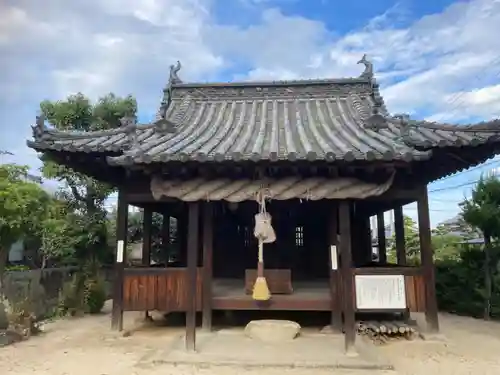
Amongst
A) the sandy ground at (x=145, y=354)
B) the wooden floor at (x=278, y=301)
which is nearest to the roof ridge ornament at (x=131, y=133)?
the wooden floor at (x=278, y=301)

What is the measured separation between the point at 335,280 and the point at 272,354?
77.7 inches

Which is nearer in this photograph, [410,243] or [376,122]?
[376,122]

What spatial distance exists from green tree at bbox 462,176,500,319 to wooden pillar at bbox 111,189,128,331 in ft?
28.2

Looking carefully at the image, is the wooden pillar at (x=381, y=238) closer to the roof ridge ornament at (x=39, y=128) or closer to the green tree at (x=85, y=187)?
the green tree at (x=85, y=187)

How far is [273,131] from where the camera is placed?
8867mm

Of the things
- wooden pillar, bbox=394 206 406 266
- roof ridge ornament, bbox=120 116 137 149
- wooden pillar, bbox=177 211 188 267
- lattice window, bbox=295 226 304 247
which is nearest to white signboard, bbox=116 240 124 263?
roof ridge ornament, bbox=120 116 137 149

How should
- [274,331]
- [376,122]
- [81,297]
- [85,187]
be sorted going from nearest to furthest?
[274,331], [376,122], [81,297], [85,187]

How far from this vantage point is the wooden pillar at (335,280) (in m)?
7.45

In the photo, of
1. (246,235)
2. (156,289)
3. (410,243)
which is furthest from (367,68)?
(410,243)

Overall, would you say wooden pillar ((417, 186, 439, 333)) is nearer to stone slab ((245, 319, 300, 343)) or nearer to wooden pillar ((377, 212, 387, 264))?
stone slab ((245, 319, 300, 343))

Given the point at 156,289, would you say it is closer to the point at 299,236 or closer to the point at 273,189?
the point at 273,189

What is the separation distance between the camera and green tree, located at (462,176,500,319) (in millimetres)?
10133

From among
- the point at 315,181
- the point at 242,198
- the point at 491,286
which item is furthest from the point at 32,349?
the point at 491,286

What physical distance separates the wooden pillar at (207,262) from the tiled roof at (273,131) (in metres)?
1.24
